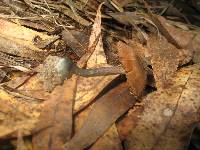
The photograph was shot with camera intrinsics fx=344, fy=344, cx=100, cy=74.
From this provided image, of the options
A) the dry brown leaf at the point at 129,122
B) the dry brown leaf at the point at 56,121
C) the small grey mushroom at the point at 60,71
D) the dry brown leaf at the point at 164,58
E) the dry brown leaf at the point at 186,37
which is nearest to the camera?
the dry brown leaf at the point at 56,121

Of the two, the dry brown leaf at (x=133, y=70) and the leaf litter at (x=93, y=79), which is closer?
the leaf litter at (x=93, y=79)

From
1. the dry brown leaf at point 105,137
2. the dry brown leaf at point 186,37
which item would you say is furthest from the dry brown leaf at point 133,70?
the dry brown leaf at point 186,37

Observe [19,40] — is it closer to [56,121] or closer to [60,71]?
[60,71]

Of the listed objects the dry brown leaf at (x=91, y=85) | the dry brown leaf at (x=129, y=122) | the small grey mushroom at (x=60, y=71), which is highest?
the small grey mushroom at (x=60, y=71)

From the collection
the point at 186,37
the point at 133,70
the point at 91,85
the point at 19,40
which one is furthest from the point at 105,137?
the point at 186,37

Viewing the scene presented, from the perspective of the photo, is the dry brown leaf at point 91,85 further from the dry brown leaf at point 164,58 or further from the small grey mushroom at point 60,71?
the dry brown leaf at point 164,58

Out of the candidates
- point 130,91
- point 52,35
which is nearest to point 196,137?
point 130,91

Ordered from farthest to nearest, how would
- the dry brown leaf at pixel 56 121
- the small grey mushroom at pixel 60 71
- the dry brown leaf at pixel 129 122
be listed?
the small grey mushroom at pixel 60 71, the dry brown leaf at pixel 129 122, the dry brown leaf at pixel 56 121

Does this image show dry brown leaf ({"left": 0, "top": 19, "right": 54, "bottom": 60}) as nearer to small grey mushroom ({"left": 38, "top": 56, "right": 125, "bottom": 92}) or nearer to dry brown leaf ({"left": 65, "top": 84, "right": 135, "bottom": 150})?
small grey mushroom ({"left": 38, "top": 56, "right": 125, "bottom": 92})
